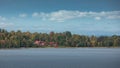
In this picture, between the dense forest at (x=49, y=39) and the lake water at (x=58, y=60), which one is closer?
the lake water at (x=58, y=60)

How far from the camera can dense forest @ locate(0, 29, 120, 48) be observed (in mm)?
14930

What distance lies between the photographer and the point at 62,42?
1558cm

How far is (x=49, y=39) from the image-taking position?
1509 cm

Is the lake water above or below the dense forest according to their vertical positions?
below

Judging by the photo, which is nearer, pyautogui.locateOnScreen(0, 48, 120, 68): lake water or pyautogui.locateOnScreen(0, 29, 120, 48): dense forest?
pyautogui.locateOnScreen(0, 48, 120, 68): lake water

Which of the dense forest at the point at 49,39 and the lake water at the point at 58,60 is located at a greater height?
the dense forest at the point at 49,39

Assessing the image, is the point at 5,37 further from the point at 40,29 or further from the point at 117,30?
the point at 117,30

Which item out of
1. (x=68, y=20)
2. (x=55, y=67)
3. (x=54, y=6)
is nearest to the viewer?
(x=55, y=67)

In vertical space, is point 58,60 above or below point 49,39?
below

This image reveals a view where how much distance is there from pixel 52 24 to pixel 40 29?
160cm

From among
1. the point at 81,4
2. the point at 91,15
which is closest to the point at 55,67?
the point at 81,4

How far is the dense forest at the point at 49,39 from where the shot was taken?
1493cm

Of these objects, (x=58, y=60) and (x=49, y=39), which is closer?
(x=49, y=39)

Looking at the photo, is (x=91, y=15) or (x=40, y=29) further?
(x=91, y=15)
